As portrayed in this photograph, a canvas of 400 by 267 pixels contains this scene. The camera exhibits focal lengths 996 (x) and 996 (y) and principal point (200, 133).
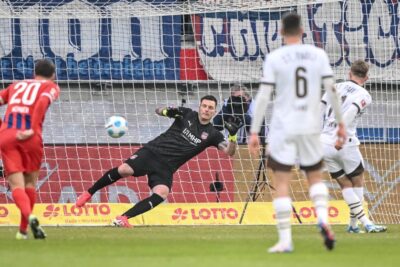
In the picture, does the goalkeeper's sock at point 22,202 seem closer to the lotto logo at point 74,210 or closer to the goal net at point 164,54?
the lotto logo at point 74,210

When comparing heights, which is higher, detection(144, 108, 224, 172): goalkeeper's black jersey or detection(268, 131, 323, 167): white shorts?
detection(268, 131, 323, 167): white shorts

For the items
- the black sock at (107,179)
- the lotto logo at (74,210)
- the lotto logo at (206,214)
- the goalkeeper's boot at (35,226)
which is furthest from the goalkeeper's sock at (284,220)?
the lotto logo at (74,210)

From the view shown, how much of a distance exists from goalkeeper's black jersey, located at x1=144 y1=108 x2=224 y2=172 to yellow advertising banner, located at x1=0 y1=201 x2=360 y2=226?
1884 mm

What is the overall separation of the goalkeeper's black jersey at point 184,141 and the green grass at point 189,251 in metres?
3.28

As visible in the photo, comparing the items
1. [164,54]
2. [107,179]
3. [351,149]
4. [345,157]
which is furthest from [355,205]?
[164,54]

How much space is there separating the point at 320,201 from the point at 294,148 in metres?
0.56

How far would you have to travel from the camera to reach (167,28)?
849 inches

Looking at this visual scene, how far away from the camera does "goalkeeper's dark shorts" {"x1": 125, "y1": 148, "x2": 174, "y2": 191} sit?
15.5 meters

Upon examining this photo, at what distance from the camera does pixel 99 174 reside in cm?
1891

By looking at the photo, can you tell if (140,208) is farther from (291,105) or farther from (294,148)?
(291,105)

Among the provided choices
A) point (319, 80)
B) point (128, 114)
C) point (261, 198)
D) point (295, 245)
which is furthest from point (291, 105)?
point (128, 114)

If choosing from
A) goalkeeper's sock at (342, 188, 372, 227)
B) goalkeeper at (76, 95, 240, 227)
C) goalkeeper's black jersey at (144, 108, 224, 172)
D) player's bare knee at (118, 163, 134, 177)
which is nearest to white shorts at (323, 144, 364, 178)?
goalkeeper's sock at (342, 188, 372, 227)

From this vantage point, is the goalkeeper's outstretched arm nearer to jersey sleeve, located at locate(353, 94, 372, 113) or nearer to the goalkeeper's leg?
the goalkeeper's leg

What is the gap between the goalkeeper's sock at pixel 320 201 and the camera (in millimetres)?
9266
